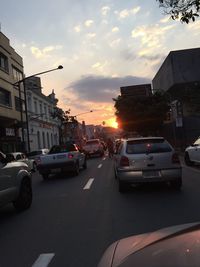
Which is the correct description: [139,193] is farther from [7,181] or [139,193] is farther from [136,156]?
[7,181]

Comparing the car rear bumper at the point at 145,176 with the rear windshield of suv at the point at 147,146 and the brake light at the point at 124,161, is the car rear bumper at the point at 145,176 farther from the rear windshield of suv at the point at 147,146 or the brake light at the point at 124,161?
the rear windshield of suv at the point at 147,146

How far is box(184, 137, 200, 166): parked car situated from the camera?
1869 centimetres

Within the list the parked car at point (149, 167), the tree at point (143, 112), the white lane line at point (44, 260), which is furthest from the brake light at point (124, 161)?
the tree at point (143, 112)

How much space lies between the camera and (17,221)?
28.8 ft

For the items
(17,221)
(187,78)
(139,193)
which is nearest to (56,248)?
(17,221)

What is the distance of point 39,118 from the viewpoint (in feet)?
185

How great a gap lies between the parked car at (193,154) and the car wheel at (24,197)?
10.1 m

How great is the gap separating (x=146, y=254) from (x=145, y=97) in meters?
53.5

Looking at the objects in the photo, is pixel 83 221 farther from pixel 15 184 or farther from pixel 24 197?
pixel 24 197

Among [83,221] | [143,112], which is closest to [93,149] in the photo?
[143,112]

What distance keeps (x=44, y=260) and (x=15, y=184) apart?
3.98 meters

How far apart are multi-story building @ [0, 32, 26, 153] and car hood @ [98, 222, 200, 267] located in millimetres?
33459

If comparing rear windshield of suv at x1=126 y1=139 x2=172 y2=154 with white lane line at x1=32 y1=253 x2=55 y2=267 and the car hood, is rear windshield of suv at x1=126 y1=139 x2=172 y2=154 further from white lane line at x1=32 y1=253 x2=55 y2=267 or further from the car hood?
the car hood

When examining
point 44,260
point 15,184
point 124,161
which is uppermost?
point 124,161
